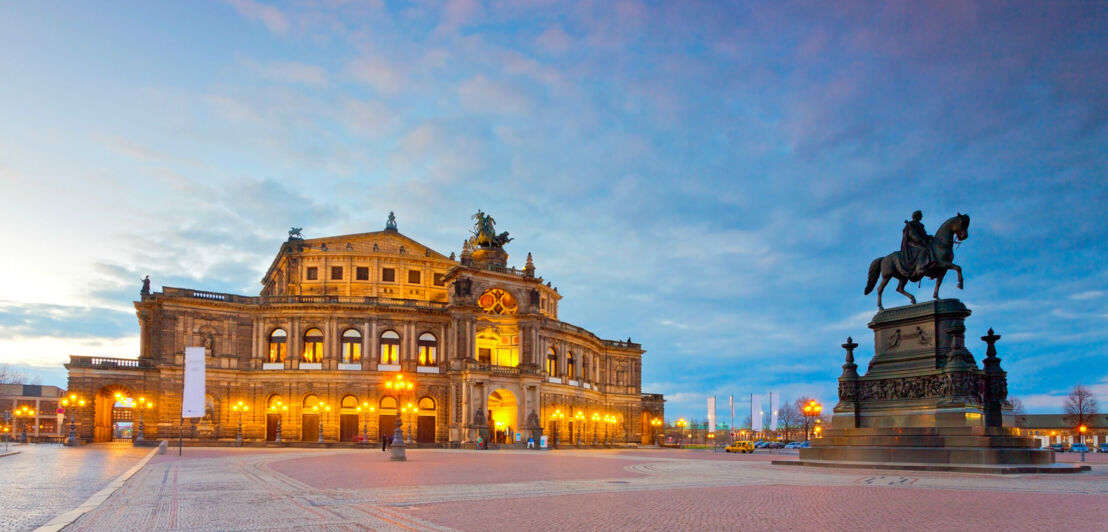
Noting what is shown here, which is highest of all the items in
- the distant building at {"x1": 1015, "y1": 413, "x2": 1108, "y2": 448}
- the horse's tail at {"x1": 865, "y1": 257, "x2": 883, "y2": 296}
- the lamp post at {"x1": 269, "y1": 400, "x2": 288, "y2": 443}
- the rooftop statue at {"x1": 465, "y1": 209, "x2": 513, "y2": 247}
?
the rooftop statue at {"x1": 465, "y1": 209, "x2": 513, "y2": 247}

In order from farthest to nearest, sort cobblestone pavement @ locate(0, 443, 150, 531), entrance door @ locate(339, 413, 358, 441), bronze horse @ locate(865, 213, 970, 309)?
entrance door @ locate(339, 413, 358, 441) < bronze horse @ locate(865, 213, 970, 309) < cobblestone pavement @ locate(0, 443, 150, 531)

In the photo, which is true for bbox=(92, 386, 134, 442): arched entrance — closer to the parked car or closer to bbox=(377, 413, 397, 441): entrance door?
bbox=(377, 413, 397, 441): entrance door

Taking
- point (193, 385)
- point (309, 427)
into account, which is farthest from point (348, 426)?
point (193, 385)

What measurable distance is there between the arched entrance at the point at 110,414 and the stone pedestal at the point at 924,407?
2549 inches

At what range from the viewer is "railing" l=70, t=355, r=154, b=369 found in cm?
7144

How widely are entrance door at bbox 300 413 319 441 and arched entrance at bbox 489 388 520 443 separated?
667 inches

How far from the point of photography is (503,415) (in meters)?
83.4

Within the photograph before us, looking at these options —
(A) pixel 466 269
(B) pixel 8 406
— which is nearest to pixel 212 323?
(A) pixel 466 269

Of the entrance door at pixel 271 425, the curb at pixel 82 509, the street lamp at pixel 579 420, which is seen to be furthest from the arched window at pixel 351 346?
the curb at pixel 82 509

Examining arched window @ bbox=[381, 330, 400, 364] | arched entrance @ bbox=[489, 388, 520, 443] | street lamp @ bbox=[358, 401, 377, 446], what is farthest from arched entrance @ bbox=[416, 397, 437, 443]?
arched entrance @ bbox=[489, 388, 520, 443]

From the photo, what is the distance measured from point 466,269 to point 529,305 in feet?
27.0

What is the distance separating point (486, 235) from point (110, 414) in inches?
1667

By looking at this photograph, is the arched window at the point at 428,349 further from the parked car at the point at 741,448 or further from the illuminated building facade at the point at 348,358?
the parked car at the point at 741,448

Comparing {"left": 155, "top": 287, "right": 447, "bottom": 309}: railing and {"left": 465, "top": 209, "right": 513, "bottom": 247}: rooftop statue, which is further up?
{"left": 465, "top": 209, "right": 513, "bottom": 247}: rooftop statue
